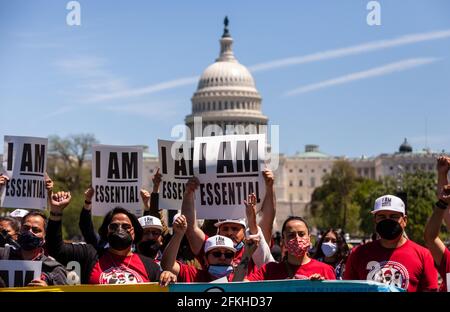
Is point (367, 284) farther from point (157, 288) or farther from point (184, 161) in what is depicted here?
point (184, 161)

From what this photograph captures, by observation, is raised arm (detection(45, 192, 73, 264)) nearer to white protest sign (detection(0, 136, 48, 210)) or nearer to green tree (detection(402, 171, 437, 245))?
white protest sign (detection(0, 136, 48, 210))

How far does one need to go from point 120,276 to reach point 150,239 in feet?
4.94

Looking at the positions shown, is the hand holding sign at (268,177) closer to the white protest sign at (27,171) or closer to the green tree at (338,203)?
the white protest sign at (27,171)

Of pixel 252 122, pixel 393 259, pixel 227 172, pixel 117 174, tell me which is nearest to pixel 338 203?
pixel 252 122

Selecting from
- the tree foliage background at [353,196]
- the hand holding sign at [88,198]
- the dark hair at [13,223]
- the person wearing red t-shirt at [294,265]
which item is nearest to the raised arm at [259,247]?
the person wearing red t-shirt at [294,265]

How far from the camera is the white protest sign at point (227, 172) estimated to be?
9.27 m

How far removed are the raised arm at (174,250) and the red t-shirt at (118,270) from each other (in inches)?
7.8

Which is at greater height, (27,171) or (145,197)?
(27,171)

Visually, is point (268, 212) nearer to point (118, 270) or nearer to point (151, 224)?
point (151, 224)

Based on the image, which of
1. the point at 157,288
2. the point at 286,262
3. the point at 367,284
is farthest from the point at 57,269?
the point at 367,284

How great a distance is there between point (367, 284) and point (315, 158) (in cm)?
A: 16417

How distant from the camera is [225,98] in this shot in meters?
152

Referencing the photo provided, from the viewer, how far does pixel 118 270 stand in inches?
295

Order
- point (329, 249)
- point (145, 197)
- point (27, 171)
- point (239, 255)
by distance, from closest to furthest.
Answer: point (239, 255), point (329, 249), point (27, 171), point (145, 197)
